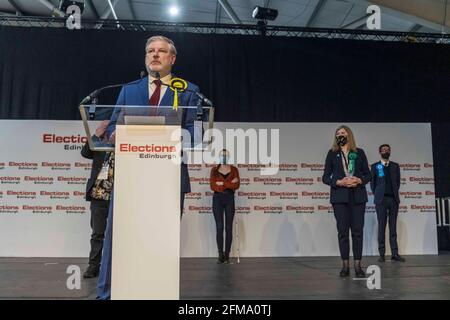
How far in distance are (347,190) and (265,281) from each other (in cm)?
111

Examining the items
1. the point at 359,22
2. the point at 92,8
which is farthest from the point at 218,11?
the point at 359,22

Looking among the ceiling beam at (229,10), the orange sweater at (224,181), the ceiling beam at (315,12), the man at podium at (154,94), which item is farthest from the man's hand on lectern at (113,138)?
the ceiling beam at (315,12)

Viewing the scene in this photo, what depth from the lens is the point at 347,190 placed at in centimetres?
427

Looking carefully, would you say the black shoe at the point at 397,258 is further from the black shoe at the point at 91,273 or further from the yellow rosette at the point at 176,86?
the yellow rosette at the point at 176,86

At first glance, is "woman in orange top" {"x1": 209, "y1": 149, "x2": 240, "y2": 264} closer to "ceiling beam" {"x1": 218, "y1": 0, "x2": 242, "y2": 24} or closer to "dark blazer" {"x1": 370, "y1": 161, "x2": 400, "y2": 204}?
"dark blazer" {"x1": 370, "y1": 161, "x2": 400, "y2": 204}

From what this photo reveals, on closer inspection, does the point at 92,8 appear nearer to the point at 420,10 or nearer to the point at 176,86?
the point at 420,10

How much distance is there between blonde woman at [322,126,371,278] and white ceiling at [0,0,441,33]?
452 cm

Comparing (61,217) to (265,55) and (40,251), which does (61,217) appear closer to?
(40,251)

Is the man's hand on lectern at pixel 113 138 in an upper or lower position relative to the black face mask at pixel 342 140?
lower

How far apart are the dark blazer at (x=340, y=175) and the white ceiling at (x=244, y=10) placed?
4563 mm

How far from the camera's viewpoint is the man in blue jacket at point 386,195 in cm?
612

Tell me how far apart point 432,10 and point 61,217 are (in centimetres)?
668

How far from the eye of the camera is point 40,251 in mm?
6543

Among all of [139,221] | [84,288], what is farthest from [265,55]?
[139,221]
